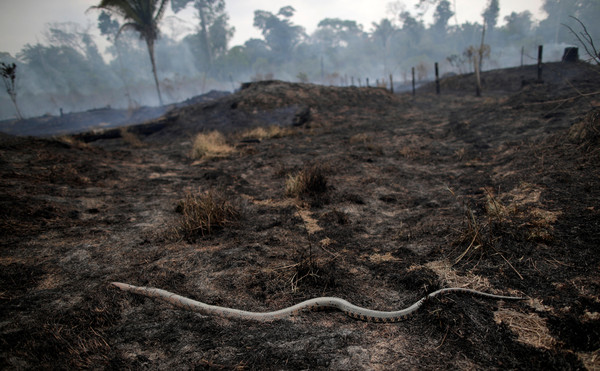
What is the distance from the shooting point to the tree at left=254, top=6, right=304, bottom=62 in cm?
8444

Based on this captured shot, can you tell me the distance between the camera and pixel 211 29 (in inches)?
2867

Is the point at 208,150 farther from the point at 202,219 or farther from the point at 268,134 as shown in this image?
the point at 202,219

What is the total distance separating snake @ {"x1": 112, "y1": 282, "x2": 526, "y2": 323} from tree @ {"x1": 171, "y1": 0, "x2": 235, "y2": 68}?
252 feet

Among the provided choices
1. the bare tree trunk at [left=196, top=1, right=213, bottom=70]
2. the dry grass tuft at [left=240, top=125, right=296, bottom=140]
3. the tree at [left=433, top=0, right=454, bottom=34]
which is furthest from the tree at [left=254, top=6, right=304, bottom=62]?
the dry grass tuft at [left=240, top=125, right=296, bottom=140]

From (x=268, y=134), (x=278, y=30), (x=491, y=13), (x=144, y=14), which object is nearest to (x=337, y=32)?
(x=278, y=30)

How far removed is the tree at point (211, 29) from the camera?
69.8 meters

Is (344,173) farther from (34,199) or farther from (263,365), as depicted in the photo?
(34,199)

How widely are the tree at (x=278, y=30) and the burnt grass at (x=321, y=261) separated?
87814 mm

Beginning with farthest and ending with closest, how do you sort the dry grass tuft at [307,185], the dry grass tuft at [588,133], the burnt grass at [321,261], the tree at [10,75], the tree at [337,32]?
A: the tree at [337,32]
the tree at [10,75]
the dry grass tuft at [307,185]
the dry grass tuft at [588,133]
the burnt grass at [321,261]

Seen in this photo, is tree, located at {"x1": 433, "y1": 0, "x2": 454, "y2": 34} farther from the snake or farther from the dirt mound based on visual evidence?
the snake

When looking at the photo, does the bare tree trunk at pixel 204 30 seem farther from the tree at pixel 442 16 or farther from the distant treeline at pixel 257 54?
the tree at pixel 442 16

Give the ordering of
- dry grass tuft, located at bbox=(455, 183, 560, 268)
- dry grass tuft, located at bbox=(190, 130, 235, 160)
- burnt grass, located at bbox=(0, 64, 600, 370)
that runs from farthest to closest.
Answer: dry grass tuft, located at bbox=(190, 130, 235, 160), dry grass tuft, located at bbox=(455, 183, 560, 268), burnt grass, located at bbox=(0, 64, 600, 370)

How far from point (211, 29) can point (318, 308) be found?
86.2 m

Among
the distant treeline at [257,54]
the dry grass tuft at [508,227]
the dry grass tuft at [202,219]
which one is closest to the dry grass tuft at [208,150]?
the dry grass tuft at [202,219]
